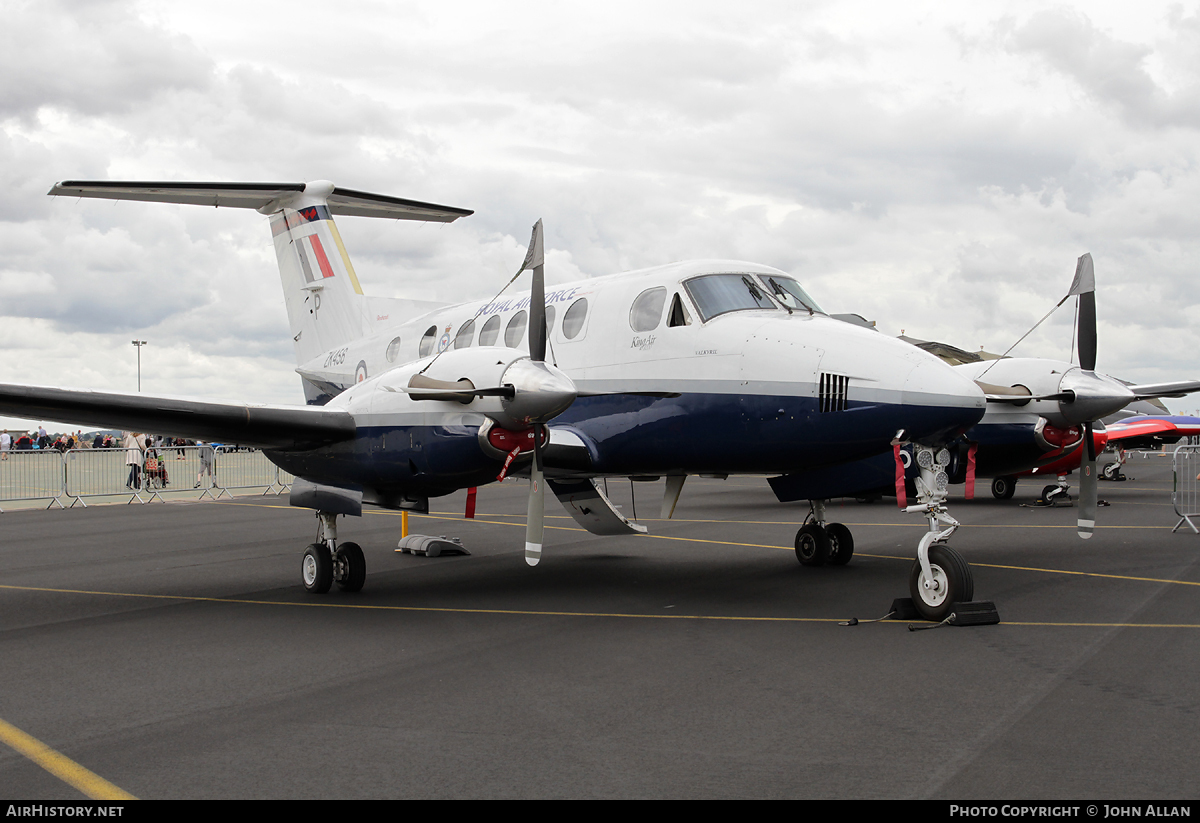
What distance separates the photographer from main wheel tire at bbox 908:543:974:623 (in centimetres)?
773

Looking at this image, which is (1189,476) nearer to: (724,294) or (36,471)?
(724,294)

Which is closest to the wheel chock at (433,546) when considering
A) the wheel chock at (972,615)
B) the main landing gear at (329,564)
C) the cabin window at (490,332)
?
the main landing gear at (329,564)

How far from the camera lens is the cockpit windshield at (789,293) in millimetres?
9461

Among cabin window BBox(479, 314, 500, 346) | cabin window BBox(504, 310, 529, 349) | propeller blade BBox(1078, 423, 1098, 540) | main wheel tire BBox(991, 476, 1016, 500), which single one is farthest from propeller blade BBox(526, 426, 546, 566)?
main wheel tire BBox(991, 476, 1016, 500)

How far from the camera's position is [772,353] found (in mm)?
8625

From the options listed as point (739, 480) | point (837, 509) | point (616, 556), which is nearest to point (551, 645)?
point (616, 556)

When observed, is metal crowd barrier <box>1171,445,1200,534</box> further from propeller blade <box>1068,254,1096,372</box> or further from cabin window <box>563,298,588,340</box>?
cabin window <box>563,298,588,340</box>

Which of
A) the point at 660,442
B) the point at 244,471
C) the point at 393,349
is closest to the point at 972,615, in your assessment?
the point at 660,442

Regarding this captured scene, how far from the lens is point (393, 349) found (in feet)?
43.3

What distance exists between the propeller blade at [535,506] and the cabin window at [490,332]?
289 cm

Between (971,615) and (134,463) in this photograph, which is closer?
(971,615)

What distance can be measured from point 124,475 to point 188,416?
19429 mm

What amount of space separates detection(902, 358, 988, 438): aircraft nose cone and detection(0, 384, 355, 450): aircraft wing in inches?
215

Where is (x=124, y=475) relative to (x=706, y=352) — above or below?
below
